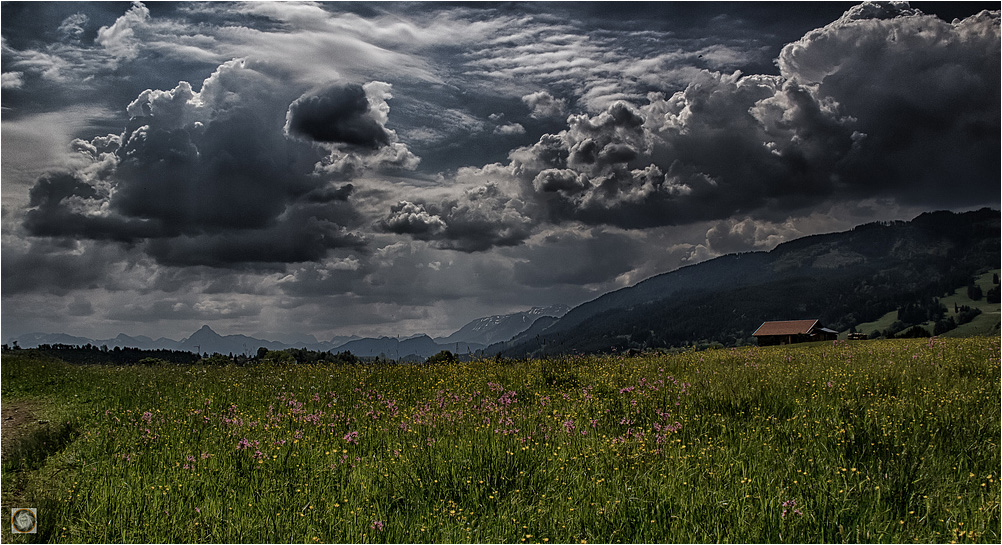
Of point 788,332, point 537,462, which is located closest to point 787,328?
point 788,332

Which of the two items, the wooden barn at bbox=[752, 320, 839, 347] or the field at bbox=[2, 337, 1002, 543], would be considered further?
the wooden barn at bbox=[752, 320, 839, 347]

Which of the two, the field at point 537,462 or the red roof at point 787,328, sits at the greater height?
the field at point 537,462

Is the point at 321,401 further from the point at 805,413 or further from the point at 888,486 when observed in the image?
the point at 888,486

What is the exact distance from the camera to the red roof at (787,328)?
409 ft

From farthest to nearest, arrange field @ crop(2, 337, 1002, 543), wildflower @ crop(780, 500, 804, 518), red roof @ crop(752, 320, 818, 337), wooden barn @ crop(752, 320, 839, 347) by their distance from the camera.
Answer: red roof @ crop(752, 320, 818, 337) → wooden barn @ crop(752, 320, 839, 347) → field @ crop(2, 337, 1002, 543) → wildflower @ crop(780, 500, 804, 518)

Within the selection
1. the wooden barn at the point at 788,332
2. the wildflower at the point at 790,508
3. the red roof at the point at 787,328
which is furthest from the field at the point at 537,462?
the red roof at the point at 787,328

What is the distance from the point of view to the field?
6723mm

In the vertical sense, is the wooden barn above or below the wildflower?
below

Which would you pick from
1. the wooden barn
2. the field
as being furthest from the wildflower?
the wooden barn

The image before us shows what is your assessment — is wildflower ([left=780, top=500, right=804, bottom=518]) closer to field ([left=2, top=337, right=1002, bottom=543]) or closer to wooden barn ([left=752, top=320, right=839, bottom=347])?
field ([left=2, top=337, right=1002, bottom=543])

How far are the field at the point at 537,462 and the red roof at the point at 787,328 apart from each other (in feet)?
391

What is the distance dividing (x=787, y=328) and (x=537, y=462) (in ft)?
438

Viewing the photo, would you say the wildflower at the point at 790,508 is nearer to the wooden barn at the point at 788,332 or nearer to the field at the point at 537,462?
the field at the point at 537,462

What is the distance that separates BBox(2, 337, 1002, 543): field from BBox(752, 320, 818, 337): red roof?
11909 cm
